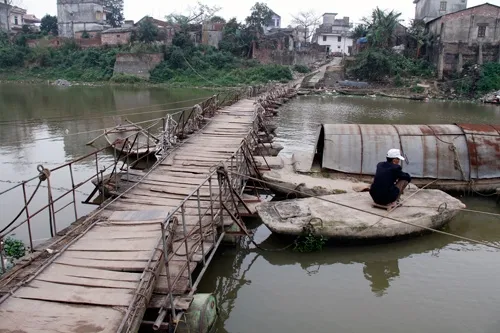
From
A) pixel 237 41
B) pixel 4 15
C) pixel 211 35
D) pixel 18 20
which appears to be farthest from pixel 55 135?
pixel 18 20

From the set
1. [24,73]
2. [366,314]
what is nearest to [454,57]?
[366,314]

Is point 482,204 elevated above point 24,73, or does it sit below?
below

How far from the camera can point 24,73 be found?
54812mm

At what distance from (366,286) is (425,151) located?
5.63 meters

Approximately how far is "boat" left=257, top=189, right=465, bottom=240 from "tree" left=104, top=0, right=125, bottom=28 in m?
68.1

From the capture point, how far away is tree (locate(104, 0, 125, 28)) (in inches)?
2689

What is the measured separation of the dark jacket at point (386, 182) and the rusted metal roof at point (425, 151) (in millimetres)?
2722

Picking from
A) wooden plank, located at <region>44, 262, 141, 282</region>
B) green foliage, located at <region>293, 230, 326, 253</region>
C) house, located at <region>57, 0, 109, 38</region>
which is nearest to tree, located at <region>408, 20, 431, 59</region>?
house, located at <region>57, 0, 109, 38</region>

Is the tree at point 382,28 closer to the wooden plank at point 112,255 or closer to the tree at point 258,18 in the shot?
the tree at point 258,18

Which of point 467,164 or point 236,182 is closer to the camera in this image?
point 236,182

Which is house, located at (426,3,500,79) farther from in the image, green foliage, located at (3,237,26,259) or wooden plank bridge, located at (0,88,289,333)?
green foliage, located at (3,237,26,259)

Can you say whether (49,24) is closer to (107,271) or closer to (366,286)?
(107,271)

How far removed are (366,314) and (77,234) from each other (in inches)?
194

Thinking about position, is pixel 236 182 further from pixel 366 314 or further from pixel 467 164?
pixel 467 164
